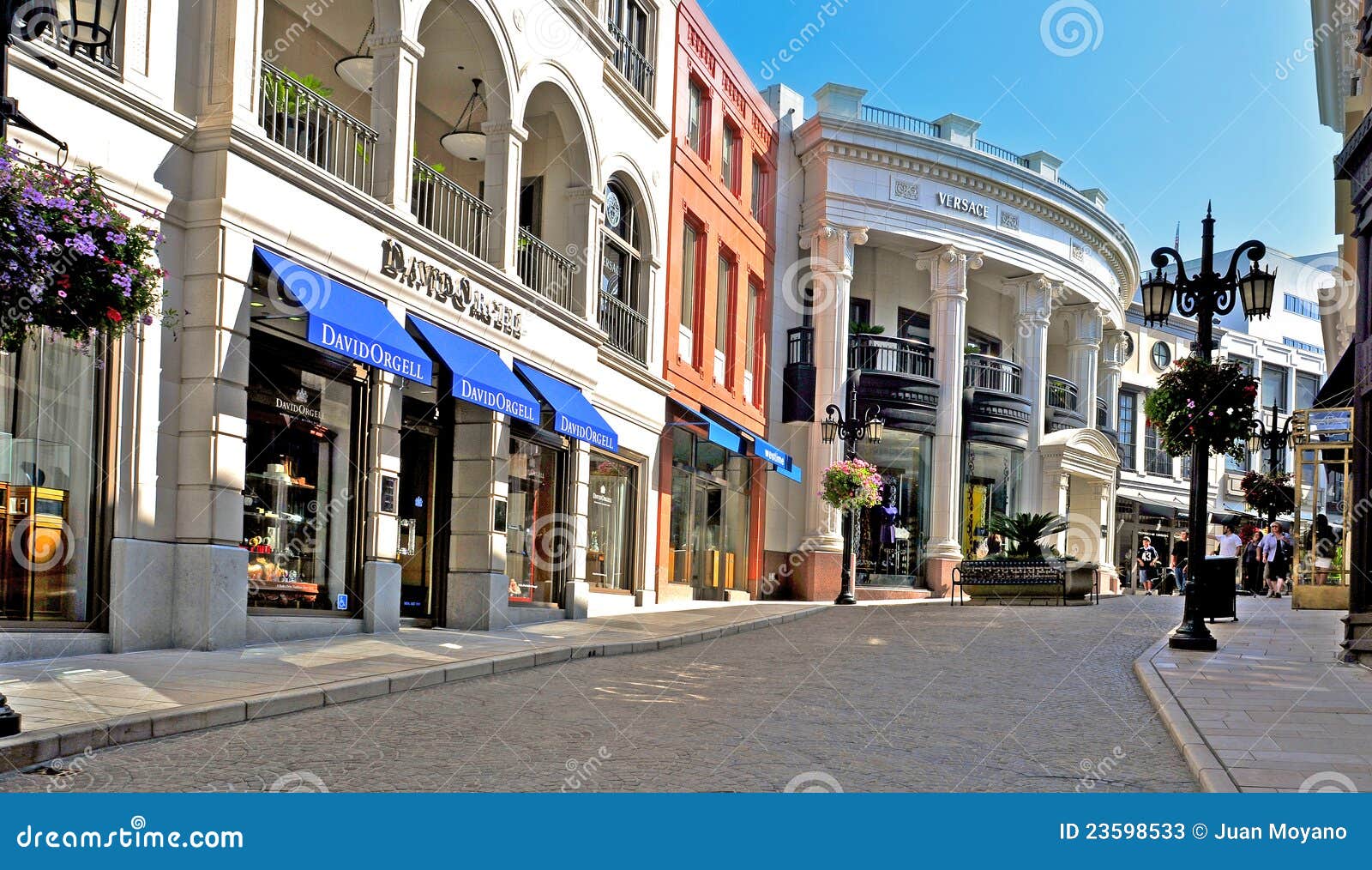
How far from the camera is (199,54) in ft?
38.2

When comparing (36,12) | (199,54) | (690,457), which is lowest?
(690,457)

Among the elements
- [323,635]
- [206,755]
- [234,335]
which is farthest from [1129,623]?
[206,755]

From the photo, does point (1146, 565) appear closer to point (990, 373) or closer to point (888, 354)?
point (990, 373)

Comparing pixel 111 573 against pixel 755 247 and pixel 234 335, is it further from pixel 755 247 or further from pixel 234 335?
pixel 755 247

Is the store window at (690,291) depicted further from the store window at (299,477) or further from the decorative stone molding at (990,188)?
→ the store window at (299,477)

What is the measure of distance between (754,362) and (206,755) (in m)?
23.5

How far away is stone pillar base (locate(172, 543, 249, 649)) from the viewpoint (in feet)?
35.9

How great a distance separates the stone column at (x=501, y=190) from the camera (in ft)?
55.4

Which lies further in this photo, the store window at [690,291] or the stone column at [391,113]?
the store window at [690,291]

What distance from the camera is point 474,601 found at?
626 inches

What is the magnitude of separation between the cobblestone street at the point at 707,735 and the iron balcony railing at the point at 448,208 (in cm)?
617

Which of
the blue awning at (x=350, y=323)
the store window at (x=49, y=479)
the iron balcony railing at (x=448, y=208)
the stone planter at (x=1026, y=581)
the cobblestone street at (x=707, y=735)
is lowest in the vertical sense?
the stone planter at (x=1026, y=581)

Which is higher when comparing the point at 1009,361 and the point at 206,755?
the point at 1009,361

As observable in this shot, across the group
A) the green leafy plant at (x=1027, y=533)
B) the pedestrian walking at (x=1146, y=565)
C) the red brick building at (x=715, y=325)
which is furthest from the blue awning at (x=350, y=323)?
the pedestrian walking at (x=1146, y=565)
